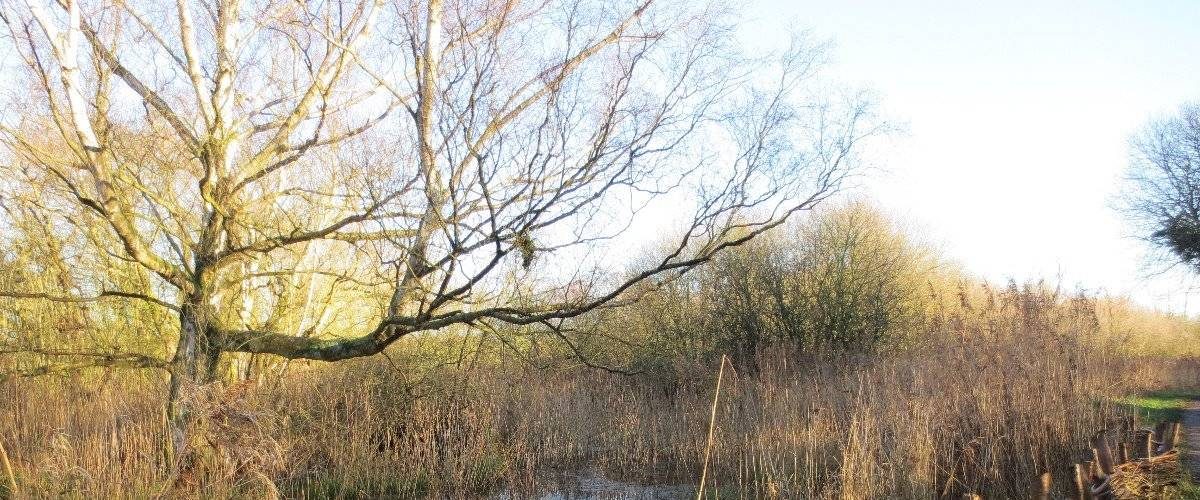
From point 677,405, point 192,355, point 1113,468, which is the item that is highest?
point 192,355

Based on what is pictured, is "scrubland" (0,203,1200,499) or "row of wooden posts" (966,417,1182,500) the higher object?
"scrubland" (0,203,1200,499)

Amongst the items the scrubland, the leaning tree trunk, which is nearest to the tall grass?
the scrubland

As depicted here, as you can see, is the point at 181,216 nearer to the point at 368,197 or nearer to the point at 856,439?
the point at 368,197

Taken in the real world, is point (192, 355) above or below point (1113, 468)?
above

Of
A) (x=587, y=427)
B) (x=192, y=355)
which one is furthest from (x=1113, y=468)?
(x=192, y=355)

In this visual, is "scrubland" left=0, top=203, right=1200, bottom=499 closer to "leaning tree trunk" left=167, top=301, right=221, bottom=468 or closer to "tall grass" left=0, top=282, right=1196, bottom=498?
"tall grass" left=0, top=282, right=1196, bottom=498

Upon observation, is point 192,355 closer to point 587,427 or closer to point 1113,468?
point 587,427

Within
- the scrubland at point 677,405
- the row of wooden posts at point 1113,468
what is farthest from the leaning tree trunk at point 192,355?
the row of wooden posts at point 1113,468

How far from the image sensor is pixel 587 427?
37.6ft

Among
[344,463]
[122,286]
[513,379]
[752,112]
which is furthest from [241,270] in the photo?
[752,112]

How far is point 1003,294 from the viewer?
11.1 m

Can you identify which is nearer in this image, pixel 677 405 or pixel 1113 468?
pixel 1113 468

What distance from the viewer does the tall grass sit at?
673 cm

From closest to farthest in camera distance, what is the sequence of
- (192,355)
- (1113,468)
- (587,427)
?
(1113,468), (192,355), (587,427)
